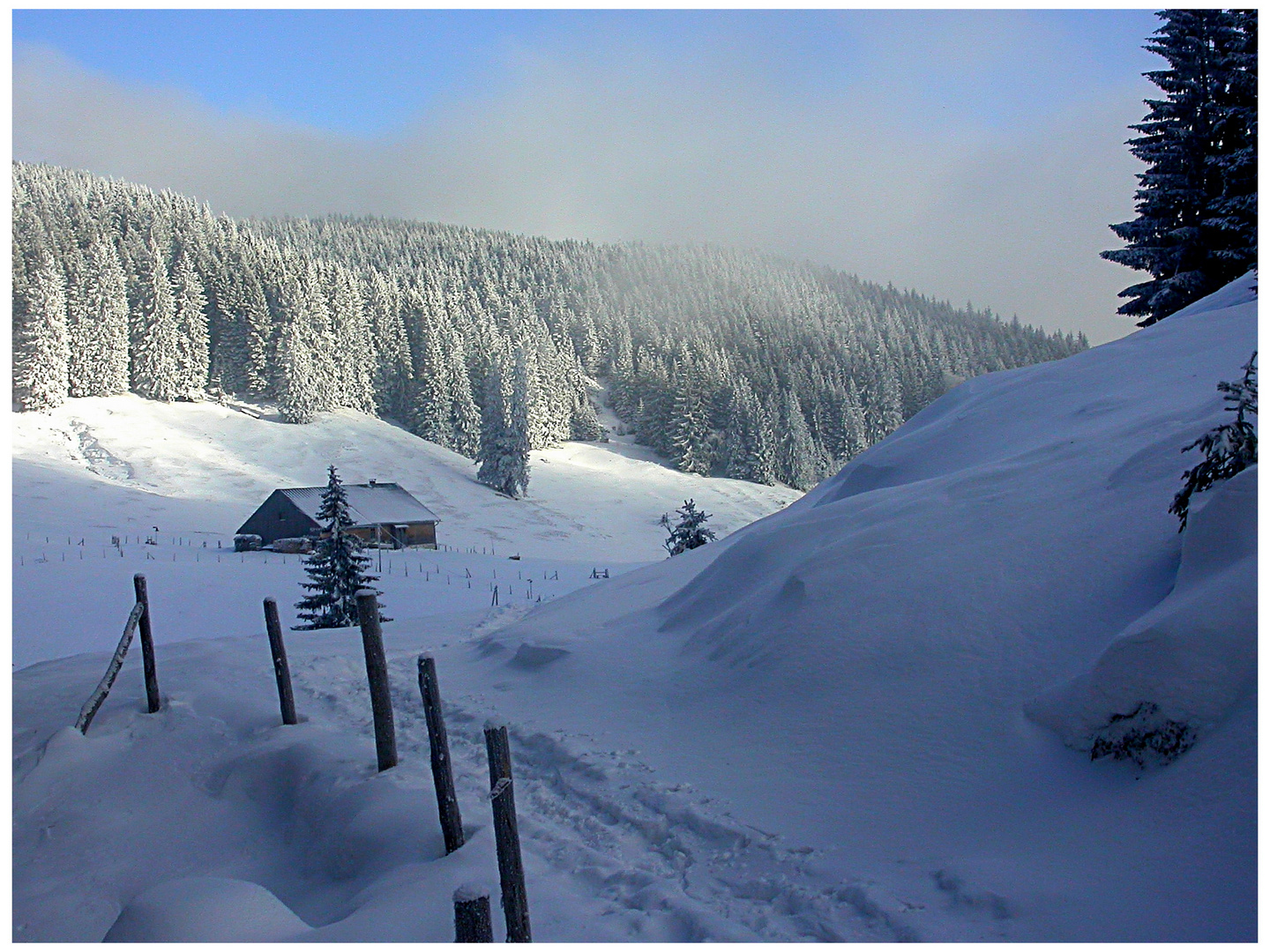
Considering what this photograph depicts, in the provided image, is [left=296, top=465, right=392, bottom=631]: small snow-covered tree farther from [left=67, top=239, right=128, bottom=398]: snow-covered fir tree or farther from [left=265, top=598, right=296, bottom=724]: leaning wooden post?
[left=67, top=239, right=128, bottom=398]: snow-covered fir tree

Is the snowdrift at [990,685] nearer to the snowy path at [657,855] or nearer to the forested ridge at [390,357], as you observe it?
the snowy path at [657,855]

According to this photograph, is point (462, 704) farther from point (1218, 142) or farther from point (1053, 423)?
point (1218, 142)

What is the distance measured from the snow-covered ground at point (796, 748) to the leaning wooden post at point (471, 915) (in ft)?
3.75

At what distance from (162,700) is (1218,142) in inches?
1186

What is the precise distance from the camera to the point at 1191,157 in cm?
2522

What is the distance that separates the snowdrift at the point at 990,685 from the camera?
17.1ft

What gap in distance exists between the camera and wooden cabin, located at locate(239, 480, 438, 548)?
49125 millimetres

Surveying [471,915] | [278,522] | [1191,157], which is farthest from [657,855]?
[278,522]

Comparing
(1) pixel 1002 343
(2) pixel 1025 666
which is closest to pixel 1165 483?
(2) pixel 1025 666

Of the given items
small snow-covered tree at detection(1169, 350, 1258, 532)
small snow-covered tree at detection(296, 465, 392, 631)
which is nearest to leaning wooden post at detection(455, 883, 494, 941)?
small snow-covered tree at detection(1169, 350, 1258, 532)

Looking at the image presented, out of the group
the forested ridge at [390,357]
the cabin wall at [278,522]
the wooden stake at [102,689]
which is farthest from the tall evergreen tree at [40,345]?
the wooden stake at [102,689]

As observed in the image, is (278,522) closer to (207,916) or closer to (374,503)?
(374,503)

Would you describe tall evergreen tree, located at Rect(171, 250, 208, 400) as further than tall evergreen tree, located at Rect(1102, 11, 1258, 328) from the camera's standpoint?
Yes

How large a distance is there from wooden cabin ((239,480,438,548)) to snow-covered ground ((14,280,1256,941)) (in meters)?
35.9
